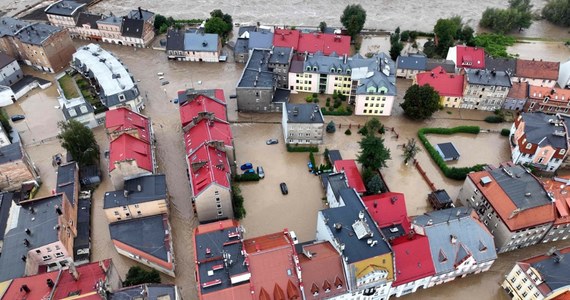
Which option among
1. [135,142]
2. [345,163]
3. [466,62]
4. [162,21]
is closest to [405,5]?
[466,62]

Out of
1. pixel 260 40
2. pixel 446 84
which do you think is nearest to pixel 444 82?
pixel 446 84

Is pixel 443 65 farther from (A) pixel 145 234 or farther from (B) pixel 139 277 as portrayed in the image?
(B) pixel 139 277

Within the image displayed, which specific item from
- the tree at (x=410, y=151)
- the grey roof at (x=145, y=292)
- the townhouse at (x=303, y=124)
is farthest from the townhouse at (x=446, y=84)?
the grey roof at (x=145, y=292)

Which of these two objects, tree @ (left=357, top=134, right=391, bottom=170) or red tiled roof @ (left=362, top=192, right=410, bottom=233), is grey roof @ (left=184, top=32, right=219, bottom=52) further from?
red tiled roof @ (left=362, top=192, right=410, bottom=233)

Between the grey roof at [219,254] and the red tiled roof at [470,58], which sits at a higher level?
the red tiled roof at [470,58]

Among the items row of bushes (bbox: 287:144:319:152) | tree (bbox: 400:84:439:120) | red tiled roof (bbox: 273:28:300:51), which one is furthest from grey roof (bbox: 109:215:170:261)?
red tiled roof (bbox: 273:28:300:51)

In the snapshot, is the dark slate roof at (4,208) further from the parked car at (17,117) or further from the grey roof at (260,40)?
the grey roof at (260,40)

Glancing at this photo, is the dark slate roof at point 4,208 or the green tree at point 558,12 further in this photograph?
the green tree at point 558,12
